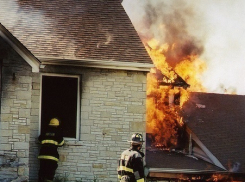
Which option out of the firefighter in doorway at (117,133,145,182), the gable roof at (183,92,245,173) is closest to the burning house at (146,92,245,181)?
the gable roof at (183,92,245,173)

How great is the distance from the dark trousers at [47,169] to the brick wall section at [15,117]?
0.81 m

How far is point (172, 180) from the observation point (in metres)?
12.2

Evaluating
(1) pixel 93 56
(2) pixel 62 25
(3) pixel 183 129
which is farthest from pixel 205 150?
(2) pixel 62 25

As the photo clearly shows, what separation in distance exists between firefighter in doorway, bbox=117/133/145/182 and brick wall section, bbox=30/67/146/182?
3418mm

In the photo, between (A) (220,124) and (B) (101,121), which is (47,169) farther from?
(A) (220,124)

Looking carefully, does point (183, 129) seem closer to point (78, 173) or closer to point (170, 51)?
point (170, 51)

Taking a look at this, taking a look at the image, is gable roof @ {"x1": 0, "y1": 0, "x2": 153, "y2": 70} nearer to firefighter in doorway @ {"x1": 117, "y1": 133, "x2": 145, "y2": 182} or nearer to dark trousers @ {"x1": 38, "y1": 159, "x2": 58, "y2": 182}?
dark trousers @ {"x1": 38, "y1": 159, "x2": 58, "y2": 182}

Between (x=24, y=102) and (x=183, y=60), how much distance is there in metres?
6.60

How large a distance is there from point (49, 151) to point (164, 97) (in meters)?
4.69

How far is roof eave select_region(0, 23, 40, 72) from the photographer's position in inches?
403

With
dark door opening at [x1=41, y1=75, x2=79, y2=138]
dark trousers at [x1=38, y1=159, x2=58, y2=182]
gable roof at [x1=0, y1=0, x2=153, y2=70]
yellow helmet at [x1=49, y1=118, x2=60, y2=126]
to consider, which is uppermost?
gable roof at [x1=0, y1=0, x2=153, y2=70]

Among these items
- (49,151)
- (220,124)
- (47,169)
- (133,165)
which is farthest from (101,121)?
(220,124)

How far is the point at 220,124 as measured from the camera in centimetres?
1477

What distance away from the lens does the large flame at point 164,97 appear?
45.4 feet
